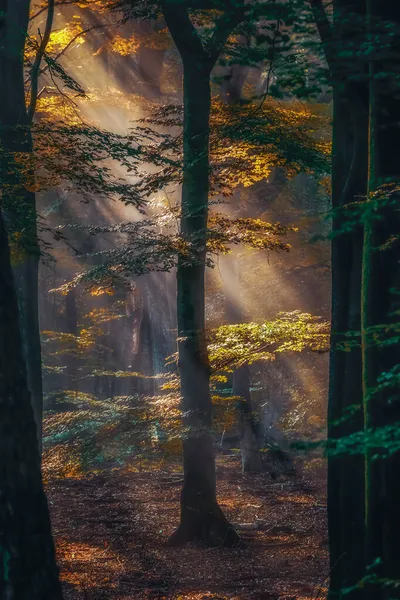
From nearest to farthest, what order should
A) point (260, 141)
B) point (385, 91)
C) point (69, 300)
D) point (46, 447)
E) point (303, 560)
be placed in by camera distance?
point (385, 91) < point (260, 141) < point (303, 560) < point (46, 447) < point (69, 300)

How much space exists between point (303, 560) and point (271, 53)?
8.05 meters

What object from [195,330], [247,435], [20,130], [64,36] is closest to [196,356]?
[195,330]

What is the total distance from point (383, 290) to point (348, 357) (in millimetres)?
1564

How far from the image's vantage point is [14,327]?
17.9 feet

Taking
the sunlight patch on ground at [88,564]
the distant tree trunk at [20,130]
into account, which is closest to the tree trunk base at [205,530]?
the sunlight patch on ground at [88,564]

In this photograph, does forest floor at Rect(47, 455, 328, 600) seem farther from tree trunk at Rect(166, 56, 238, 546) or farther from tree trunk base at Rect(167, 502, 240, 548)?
tree trunk at Rect(166, 56, 238, 546)

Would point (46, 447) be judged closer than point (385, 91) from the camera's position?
No

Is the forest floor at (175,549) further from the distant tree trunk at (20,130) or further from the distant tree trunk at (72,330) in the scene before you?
the distant tree trunk at (72,330)

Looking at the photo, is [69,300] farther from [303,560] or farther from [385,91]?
[385,91]

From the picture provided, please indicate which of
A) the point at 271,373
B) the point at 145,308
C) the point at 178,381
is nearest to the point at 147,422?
the point at 178,381

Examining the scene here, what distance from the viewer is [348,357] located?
7293 millimetres

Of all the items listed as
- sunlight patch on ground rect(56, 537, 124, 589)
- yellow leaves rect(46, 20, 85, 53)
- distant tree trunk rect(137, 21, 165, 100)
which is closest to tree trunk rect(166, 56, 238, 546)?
sunlight patch on ground rect(56, 537, 124, 589)

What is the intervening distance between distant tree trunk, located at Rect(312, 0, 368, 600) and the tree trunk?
15.3ft

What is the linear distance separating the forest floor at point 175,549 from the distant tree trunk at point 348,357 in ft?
5.81
